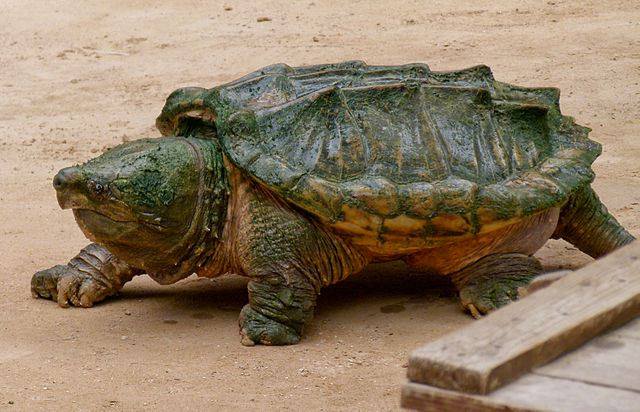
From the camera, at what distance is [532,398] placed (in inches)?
88.9

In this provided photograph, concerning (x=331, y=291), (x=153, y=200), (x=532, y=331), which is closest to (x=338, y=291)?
(x=331, y=291)

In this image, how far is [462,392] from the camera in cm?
228

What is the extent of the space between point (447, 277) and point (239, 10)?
6495 mm

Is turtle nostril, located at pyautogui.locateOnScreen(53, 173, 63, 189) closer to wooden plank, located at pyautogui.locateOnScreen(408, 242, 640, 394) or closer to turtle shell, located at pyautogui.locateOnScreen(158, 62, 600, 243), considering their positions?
turtle shell, located at pyautogui.locateOnScreen(158, 62, 600, 243)

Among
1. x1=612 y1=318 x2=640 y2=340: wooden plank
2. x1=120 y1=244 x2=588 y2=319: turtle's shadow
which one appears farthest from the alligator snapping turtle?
x1=612 y1=318 x2=640 y2=340: wooden plank

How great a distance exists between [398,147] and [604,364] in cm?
281

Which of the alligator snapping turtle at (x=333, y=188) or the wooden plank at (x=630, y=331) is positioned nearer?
the wooden plank at (x=630, y=331)

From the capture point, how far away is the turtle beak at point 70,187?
16.5 feet

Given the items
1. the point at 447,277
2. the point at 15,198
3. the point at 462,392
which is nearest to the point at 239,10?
the point at 15,198

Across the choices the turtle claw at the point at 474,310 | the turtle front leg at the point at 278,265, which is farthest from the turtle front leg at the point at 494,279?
the turtle front leg at the point at 278,265

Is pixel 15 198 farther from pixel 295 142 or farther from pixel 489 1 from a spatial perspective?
pixel 489 1

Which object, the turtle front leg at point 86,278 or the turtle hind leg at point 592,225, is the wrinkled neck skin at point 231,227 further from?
the turtle hind leg at point 592,225

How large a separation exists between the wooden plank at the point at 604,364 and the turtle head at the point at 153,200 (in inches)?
113

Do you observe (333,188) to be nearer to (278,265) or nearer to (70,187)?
(278,265)
